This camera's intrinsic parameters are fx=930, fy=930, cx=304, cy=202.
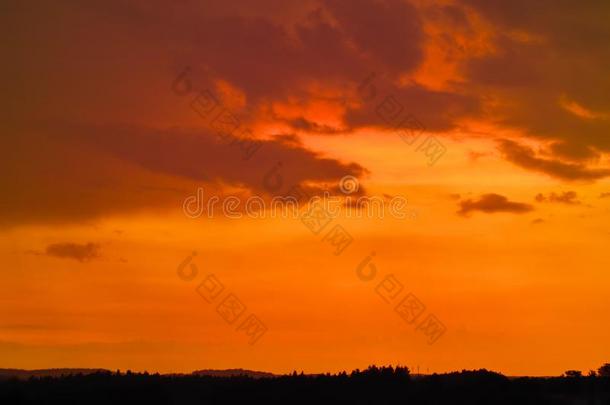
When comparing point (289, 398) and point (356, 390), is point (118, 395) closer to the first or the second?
point (289, 398)

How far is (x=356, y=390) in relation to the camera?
59.9 m

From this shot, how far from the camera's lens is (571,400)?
57.6 metres

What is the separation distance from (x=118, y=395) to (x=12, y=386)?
7.94 metres

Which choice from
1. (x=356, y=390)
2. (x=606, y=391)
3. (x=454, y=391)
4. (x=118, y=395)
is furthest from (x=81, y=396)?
(x=606, y=391)

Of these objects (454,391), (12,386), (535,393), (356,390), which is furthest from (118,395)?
(535,393)

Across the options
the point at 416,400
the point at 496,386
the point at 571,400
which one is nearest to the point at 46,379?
the point at 416,400

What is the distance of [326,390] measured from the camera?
196ft

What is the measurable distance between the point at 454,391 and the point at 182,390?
58.3ft

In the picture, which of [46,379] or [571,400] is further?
[46,379]

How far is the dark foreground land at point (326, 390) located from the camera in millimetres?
57250

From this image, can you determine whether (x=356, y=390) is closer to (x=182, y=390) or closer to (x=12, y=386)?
(x=182, y=390)

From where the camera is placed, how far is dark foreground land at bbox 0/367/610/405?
57.2m

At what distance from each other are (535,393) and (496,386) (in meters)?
2.42

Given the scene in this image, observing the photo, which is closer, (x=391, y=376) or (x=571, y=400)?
(x=571, y=400)
